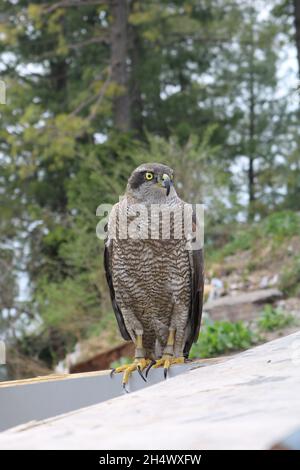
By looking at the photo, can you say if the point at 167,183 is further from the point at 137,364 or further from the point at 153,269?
the point at 137,364

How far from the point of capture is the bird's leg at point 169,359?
9.87 feet

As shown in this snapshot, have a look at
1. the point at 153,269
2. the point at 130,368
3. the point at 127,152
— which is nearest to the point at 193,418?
the point at 130,368

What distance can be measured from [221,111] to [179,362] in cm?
1295

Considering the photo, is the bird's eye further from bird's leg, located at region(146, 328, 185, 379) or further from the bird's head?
bird's leg, located at region(146, 328, 185, 379)

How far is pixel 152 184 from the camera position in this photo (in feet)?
11.0

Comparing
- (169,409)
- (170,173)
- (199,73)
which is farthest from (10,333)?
(169,409)

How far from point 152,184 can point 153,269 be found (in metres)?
0.44

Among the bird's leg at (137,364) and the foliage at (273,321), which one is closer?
the bird's leg at (137,364)

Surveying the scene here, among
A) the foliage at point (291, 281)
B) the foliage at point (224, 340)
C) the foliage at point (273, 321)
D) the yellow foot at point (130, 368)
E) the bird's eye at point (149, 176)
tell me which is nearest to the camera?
the yellow foot at point (130, 368)

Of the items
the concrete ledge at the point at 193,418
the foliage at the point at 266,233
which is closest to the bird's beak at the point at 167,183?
the concrete ledge at the point at 193,418

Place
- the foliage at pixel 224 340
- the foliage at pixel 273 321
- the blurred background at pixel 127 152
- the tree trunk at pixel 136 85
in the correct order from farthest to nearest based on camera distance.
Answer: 1. the tree trunk at pixel 136 85
2. the blurred background at pixel 127 152
3. the foliage at pixel 273 321
4. the foliage at pixel 224 340

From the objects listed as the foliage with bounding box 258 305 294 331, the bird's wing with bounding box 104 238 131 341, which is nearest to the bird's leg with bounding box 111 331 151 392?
the bird's wing with bounding box 104 238 131 341

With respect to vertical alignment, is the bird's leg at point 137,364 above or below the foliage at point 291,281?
below

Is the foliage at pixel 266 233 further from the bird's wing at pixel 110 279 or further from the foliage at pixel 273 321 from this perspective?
the bird's wing at pixel 110 279
